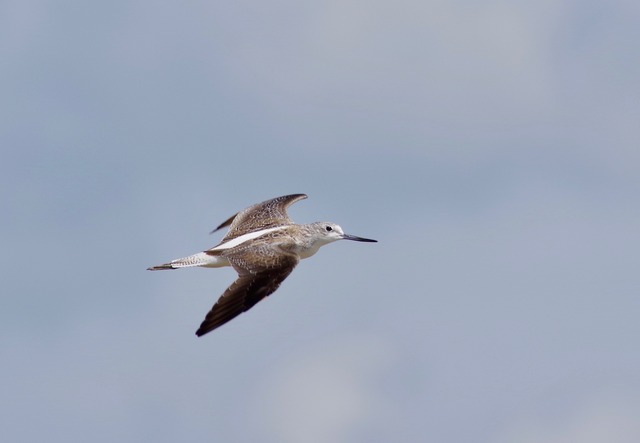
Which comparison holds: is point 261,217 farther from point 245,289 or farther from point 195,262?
point 245,289

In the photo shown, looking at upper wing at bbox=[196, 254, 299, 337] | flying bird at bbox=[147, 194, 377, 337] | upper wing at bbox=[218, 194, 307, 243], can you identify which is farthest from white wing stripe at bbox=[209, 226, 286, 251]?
upper wing at bbox=[196, 254, 299, 337]

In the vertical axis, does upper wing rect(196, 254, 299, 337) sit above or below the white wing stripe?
above

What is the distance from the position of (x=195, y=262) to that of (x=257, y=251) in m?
1.72

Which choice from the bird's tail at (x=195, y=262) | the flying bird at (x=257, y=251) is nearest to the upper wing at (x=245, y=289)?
the flying bird at (x=257, y=251)

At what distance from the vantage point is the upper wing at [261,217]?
99.4ft

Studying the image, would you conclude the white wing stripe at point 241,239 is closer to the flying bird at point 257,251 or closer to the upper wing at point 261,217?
the flying bird at point 257,251

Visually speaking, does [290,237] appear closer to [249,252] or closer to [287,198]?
[249,252]

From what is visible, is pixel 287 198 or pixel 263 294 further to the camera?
pixel 287 198

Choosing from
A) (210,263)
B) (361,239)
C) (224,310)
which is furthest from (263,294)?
(361,239)

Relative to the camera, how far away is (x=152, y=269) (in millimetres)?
27891

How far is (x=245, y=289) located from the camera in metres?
24.8

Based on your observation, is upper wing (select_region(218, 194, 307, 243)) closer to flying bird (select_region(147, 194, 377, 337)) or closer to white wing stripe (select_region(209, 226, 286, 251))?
flying bird (select_region(147, 194, 377, 337))

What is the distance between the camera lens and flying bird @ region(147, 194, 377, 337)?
24250mm

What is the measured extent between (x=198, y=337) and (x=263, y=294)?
8.67ft
